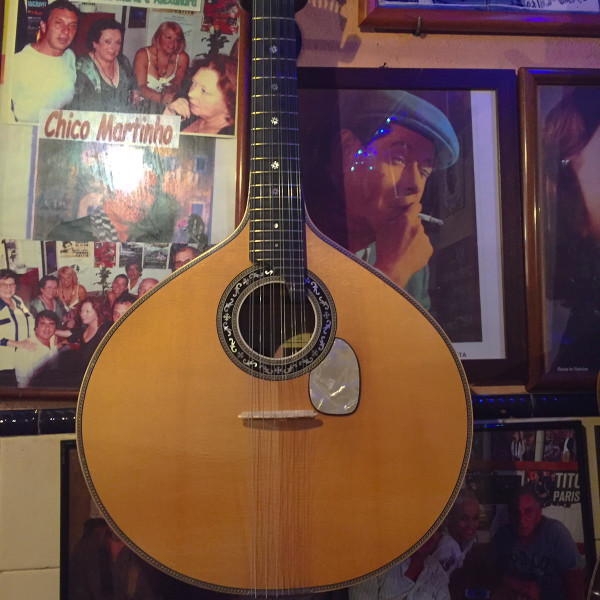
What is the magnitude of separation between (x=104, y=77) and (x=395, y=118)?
59 cm

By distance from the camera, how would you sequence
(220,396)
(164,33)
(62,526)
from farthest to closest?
(164,33) → (62,526) → (220,396)

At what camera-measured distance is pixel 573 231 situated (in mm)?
1150

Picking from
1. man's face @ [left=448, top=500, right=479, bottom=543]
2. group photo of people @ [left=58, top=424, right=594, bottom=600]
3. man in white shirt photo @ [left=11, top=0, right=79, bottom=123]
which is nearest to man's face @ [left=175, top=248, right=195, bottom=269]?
man in white shirt photo @ [left=11, top=0, right=79, bottom=123]

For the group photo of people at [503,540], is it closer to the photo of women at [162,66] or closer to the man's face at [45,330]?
the man's face at [45,330]

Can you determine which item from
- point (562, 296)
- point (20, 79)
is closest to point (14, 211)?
point (20, 79)

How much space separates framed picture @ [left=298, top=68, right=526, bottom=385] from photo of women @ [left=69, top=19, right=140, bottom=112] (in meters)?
0.35

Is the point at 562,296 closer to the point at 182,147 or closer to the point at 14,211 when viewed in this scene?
the point at 182,147

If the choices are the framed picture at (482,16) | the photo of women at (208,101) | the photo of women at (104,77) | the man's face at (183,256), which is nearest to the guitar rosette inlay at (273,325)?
the man's face at (183,256)

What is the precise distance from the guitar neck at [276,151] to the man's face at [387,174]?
8.8 inches

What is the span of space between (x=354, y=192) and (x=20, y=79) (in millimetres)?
698

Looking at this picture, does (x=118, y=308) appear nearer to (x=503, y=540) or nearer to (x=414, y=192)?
(x=414, y=192)

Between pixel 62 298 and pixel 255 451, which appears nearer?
pixel 255 451

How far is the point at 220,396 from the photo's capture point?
33.0 inches

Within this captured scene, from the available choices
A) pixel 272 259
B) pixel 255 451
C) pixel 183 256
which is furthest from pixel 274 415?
pixel 183 256
